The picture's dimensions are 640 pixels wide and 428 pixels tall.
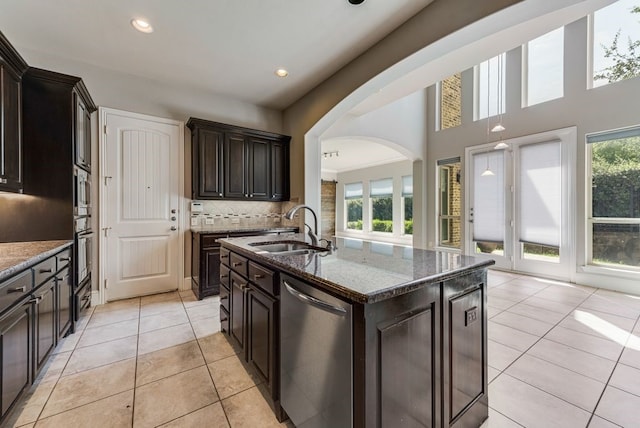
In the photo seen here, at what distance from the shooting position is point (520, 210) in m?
4.80

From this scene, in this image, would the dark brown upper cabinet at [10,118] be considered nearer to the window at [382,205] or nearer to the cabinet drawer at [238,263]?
the cabinet drawer at [238,263]

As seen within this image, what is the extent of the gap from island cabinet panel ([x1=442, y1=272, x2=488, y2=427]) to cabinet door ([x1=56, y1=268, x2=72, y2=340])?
2757 mm

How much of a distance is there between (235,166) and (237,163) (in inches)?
2.2

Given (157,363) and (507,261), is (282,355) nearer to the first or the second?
(157,363)

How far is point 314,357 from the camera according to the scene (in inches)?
46.6

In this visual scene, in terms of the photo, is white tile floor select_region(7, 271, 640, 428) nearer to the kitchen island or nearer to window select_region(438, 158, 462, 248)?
the kitchen island

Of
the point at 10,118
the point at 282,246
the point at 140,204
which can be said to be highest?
the point at 10,118

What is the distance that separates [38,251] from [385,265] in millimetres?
2297

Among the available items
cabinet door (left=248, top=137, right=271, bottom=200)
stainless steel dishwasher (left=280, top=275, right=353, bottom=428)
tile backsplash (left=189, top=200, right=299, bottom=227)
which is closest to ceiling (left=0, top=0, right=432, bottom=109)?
cabinet door (left=248, top=137, right=271, bottom=200)

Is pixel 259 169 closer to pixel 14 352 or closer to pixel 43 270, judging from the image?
pixel 43 270

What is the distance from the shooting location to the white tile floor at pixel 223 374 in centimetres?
153

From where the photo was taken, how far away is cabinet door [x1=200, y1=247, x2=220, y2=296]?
3.45 meters

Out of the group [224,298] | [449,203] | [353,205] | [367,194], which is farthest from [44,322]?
[353,205]

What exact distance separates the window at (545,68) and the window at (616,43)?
396 millimetres
